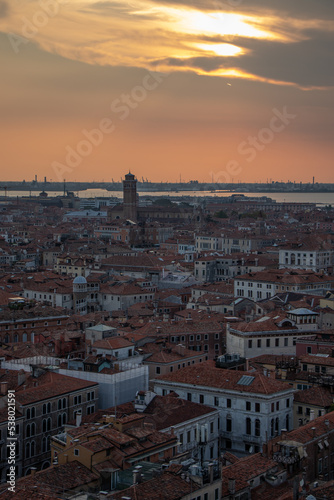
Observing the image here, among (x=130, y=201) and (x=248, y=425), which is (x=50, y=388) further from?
(x=130, y=201)

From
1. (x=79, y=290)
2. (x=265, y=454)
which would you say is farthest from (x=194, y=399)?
(x=79, y=290)

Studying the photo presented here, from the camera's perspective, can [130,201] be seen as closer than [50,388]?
No

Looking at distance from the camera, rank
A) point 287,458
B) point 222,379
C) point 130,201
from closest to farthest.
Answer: point 287,458
point 222,379
point 130,201

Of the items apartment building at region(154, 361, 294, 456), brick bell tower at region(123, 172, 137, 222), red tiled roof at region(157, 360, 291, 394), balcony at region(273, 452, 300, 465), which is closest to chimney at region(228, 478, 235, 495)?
balcony at region(273, 452, 300, 465)

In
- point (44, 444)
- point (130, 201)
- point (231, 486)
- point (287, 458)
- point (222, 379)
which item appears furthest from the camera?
point (130, 201)

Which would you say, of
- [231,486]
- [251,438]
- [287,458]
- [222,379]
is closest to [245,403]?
[251,438]

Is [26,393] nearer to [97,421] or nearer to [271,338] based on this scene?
[97,421]

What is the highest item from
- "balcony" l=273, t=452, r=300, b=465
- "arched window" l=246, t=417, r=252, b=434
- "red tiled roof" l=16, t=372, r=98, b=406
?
"red tiled roof" l=16, t=372, r=98, b=406

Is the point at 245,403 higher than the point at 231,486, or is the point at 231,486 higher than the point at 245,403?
the point at 231,486

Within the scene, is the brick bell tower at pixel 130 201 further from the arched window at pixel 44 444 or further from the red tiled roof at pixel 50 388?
the arched window at pixel 44 444

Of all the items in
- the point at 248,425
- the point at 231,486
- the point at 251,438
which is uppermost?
the point at 231,486

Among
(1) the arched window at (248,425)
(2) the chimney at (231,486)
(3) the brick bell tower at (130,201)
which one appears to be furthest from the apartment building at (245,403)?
(3) the brick bell tower at (130,201)

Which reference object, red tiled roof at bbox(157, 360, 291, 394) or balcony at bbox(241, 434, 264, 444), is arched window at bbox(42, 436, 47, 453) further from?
balcony at bbox(241, 434, 264, 444)
